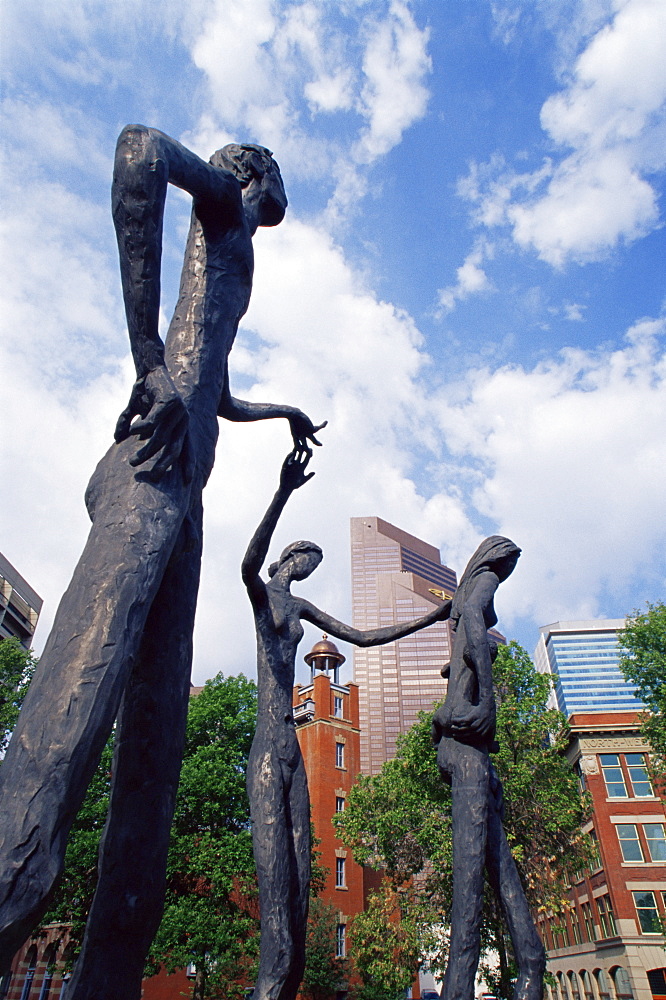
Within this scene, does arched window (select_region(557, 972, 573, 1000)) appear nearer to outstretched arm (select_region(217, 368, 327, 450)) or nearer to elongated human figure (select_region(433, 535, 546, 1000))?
elongated human figure (select_region(433, 535, 546, 1000))

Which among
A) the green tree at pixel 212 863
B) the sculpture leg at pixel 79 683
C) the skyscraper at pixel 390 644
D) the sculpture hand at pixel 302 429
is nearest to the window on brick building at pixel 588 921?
the green tree at pixel 212 863

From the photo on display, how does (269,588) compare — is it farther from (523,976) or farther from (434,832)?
(434,832)

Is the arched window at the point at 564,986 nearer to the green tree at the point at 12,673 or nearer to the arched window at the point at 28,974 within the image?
the arched window at the point at 28,974

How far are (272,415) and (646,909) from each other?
122 feet

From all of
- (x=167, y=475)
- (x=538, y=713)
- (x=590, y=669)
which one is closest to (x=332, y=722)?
(x=538, y=713)

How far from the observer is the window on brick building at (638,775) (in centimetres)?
3409

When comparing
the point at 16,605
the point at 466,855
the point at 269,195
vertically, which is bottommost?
the point at 466,855

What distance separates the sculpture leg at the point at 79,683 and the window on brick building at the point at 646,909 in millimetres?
37692

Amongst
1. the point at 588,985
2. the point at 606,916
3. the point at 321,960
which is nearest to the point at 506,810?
the point at 321,960

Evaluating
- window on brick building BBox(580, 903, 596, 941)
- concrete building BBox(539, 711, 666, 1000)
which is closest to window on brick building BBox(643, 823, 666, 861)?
concrete building BBox(539, 711, 666, 1000)

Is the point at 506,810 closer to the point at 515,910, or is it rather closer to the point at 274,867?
the point at 515,910

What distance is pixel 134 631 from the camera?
6.50ft

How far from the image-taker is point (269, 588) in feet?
15.8

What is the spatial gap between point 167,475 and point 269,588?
256 cm
